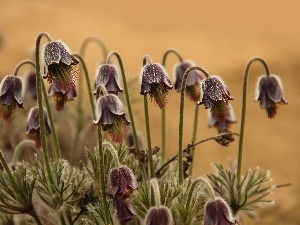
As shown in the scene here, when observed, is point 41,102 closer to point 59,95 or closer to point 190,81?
point 59,95

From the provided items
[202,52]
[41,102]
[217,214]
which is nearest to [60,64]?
[41,102]

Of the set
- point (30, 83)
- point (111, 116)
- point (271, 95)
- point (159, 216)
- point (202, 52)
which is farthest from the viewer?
point (202, 52)

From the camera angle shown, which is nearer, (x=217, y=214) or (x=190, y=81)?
(x=217, y=214)

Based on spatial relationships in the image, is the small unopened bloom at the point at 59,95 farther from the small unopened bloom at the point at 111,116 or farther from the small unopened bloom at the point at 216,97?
the small unopened bloom at the point at 216,97

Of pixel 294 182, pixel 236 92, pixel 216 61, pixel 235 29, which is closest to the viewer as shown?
pixel 294 182

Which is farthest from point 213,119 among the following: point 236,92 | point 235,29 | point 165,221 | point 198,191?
point 235,29

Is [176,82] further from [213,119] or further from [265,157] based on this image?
[265,157]
